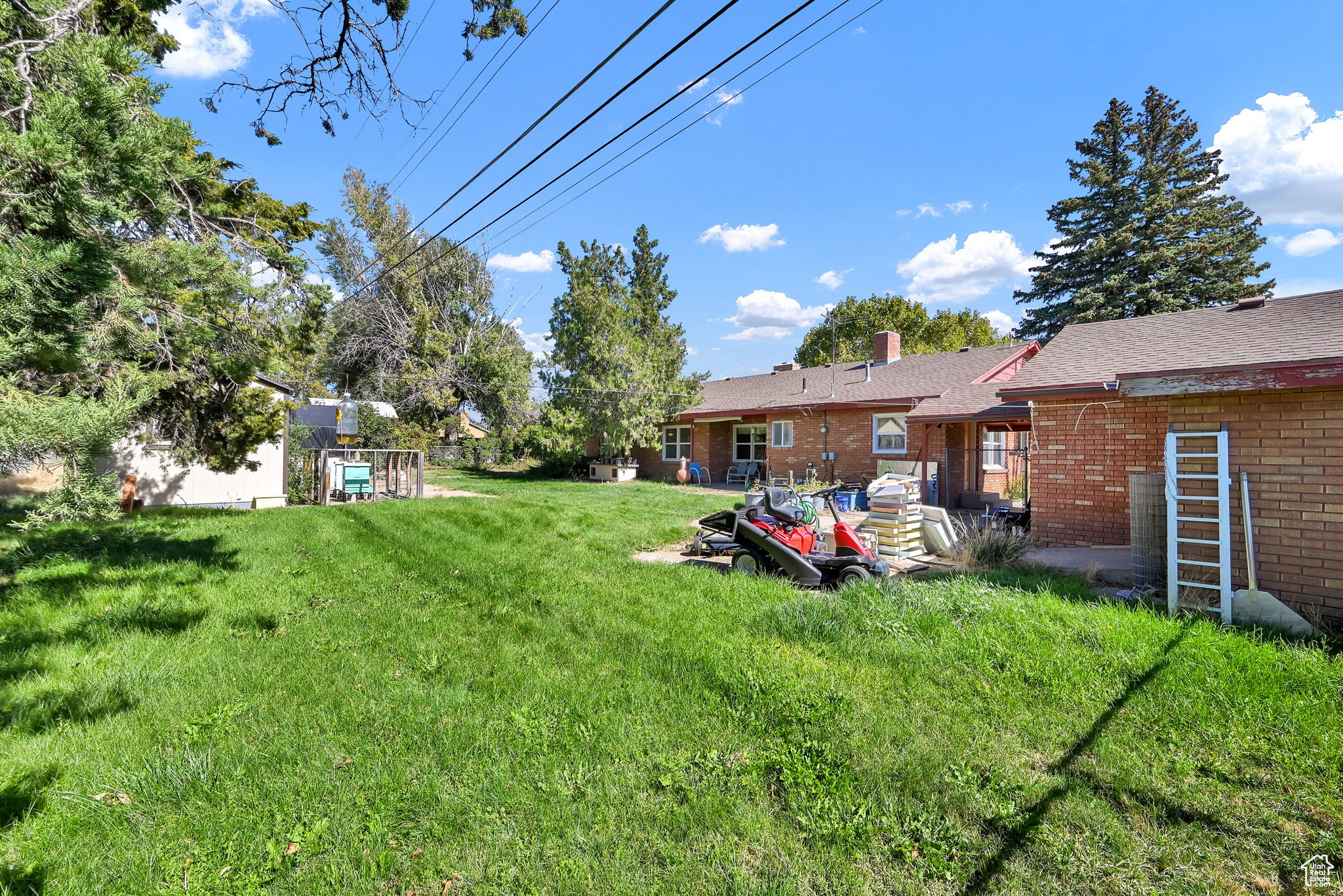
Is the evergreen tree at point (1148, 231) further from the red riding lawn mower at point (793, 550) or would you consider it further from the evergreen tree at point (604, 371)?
the red riding lawn mower at point (793, 550)

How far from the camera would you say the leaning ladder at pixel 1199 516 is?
5.04 metres

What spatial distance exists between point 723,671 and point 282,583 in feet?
17.0

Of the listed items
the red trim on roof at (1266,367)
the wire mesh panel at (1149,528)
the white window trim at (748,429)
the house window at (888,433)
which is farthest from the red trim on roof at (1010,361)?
the red trim on roof at (1266,367)

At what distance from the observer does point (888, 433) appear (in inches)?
691

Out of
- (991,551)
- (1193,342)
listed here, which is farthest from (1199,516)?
(1193,342)

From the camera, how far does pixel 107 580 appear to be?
593cm

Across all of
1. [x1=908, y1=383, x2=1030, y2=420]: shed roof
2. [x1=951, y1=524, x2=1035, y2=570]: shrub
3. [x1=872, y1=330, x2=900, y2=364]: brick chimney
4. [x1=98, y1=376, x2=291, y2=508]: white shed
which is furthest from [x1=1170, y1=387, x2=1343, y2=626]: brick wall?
[x1=872, y1=330, x2=900, y2=364]: brick chimney

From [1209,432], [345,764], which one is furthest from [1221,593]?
[345,764]

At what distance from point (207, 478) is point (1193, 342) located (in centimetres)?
1848

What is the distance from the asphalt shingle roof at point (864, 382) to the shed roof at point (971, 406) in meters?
0.94

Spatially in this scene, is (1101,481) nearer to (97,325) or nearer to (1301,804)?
(1301,804)

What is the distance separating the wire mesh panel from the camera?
19.9ft

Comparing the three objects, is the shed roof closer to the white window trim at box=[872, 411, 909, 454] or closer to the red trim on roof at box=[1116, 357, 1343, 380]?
the white window trim at box=[872, 411, 909, 454]

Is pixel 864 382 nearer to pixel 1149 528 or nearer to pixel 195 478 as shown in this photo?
pixel 1149 528
